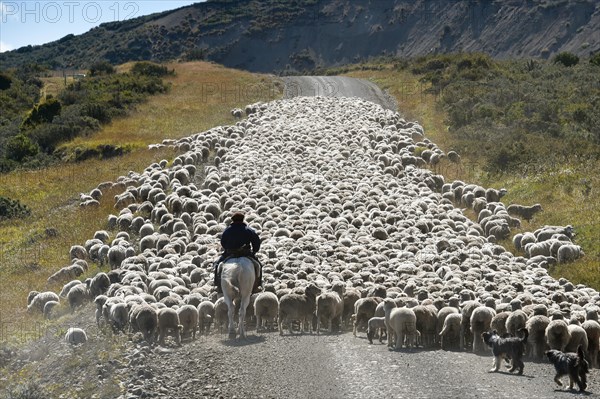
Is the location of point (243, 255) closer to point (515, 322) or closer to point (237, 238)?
point (237, 238)

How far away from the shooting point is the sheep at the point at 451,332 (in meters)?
14.7

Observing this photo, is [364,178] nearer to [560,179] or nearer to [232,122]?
[560,179]

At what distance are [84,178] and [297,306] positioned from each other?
70.0ft

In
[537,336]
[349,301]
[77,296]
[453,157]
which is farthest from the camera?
[453,157]

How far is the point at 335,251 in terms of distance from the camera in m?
20.3

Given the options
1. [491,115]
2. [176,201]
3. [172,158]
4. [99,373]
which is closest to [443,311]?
[99,373]

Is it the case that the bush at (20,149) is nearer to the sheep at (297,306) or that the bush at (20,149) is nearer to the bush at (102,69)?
the bush at (102,69)

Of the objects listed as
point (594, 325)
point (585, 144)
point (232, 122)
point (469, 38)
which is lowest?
point (594, 325)

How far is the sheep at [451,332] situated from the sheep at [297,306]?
2480 millimetres

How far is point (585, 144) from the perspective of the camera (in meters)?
30.9

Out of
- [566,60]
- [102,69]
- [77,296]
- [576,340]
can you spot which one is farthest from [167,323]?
[102,69]

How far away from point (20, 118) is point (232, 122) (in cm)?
1613

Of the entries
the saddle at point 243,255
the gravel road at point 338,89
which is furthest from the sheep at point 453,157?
the saddle at point 243,255

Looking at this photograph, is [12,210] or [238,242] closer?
[238,242]
